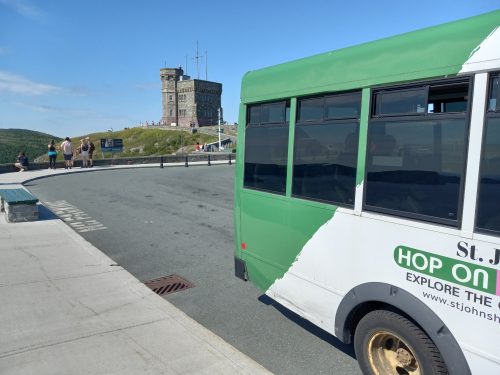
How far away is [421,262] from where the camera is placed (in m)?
2.98

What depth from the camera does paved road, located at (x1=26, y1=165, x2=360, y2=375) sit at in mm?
4266

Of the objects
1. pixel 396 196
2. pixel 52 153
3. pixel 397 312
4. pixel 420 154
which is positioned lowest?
pixel 397 312

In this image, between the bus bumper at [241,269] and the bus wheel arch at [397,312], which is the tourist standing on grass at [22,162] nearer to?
the bus bumper at [241,269]

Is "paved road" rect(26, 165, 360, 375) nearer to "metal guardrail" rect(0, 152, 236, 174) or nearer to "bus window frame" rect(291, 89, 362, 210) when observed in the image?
"bus window frame" rect(291, 89, 362, 210)

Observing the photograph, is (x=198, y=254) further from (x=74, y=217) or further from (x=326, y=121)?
(x=74, y=217)

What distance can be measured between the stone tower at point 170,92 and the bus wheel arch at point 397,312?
12214 centimetres

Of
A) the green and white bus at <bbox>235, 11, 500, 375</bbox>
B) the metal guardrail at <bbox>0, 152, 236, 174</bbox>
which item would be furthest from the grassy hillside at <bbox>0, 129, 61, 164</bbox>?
the green and white bus at <bbox>235, 11, 500, 375</bbox>

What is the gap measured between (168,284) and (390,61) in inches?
187

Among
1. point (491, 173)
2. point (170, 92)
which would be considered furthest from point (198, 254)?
point (170, 92)

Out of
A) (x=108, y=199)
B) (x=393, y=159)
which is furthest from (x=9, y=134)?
(x=393, y=159)

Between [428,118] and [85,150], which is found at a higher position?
[428,118]

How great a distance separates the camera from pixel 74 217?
1088 centimetres

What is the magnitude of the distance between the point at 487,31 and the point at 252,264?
143 inches

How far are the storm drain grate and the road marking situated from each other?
13.2 feet
